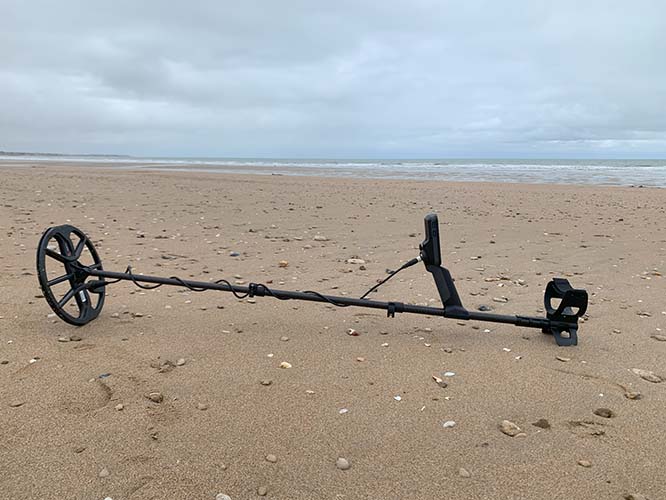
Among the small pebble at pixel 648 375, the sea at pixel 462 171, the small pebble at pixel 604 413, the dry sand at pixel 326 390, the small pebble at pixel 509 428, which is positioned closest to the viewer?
the dry sand at pixel 326 390

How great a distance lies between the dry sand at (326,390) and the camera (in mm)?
2012

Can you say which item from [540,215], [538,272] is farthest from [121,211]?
[540,215]

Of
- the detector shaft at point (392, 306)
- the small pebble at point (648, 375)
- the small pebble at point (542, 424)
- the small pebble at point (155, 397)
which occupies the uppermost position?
the detector shaft at point (392, 306)

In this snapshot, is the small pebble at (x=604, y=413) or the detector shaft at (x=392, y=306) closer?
the small pebble at (x=604, y=413)

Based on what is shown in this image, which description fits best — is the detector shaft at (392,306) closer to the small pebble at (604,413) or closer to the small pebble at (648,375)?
the small pebble at (648,375)

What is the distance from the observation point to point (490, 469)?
2.07 meters

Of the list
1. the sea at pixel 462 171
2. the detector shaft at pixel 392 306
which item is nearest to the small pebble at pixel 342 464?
the detector shaft at pixel 392 306

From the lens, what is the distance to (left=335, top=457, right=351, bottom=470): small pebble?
2080mm

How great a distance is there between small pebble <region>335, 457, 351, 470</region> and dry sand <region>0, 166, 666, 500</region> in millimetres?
30

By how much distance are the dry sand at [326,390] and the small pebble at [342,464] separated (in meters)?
0.03

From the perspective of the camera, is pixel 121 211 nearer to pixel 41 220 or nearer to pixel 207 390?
pixel 41 220

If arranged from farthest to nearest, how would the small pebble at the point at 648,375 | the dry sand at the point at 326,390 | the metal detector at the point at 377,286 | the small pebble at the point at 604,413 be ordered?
1. the metal detector at the point at 377,286
2. the small pebble at the point at 648,375
3. the small pebble at the point at 604,413
4. the dry sand at the point at 326,390

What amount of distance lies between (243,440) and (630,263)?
18.0 ft

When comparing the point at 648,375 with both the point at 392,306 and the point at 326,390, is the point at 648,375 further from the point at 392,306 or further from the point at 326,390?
the point at 326,390
